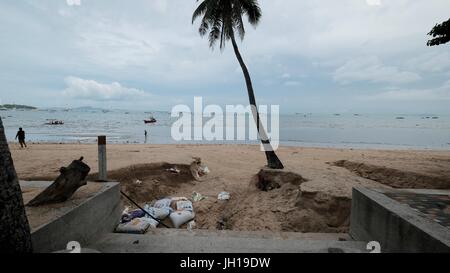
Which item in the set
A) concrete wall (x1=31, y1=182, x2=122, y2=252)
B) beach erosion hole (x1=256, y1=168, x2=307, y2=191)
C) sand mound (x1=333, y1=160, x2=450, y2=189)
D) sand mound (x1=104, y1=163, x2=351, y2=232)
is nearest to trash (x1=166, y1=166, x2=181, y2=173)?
sand mound (x1=104, y1=163, x2=351, y2=232)

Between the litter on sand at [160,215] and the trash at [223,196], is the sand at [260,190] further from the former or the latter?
the litter on sand at [160,215]

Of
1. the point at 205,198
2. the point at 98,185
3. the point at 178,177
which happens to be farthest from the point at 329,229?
the point at 178,177

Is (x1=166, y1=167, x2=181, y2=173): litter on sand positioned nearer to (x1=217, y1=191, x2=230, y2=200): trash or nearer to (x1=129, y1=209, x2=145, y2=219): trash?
(x1=217, y1=191, x2=230, y2=200): trash

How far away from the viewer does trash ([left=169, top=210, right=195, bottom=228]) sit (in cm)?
660

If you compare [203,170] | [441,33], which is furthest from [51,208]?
[441,33]

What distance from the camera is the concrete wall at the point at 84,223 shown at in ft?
10.0

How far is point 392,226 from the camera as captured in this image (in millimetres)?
3535

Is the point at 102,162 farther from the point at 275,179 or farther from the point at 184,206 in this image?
the point at 275,179

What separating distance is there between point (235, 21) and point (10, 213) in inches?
416

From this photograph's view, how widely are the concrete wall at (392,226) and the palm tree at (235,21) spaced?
534cm

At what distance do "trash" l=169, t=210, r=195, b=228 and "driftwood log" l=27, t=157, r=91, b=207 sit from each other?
2.89 meters

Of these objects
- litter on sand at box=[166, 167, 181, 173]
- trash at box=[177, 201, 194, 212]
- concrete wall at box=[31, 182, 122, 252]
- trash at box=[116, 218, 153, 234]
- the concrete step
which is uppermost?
concrete wall at box=[31, 182, 122, 252]

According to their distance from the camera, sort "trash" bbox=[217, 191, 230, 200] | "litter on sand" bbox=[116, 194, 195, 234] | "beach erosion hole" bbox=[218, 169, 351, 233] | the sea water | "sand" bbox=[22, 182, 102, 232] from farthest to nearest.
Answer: the sea water → "trash" bbox=[217, 191, 230, 200] → "beach erosion hole" bbox=[218, 169, 351, 233] → "litter on sand" bbox=[116, 194, 195, 234] → "sand" bbox=[22, 182, 102, 232]
